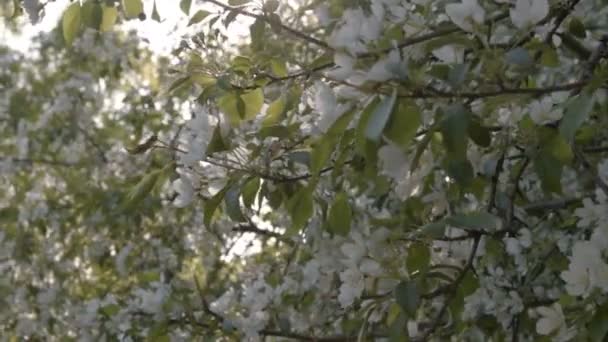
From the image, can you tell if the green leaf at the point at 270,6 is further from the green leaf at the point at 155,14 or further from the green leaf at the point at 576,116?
the green leaf at the point at 576,116

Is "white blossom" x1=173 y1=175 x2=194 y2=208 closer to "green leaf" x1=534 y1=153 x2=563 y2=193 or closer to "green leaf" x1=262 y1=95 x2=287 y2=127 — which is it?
"green leaf" x1=262 y1=95 x2=287 y2=127

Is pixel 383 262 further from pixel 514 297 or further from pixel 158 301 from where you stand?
pixel 158 301

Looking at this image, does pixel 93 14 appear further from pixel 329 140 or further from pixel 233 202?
pixel 329 140

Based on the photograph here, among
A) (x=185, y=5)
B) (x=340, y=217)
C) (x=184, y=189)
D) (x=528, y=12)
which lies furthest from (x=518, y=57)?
(x=185, y=5)

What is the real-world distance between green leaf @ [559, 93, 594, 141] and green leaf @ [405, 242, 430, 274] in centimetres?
41

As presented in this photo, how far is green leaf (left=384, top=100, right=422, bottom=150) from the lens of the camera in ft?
3.70

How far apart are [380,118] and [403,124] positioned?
0.07 metres

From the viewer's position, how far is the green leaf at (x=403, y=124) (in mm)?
1127

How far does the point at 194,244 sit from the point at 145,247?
232 mm

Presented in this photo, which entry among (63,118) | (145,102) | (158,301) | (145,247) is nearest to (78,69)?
(63,118)

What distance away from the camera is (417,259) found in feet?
5.08

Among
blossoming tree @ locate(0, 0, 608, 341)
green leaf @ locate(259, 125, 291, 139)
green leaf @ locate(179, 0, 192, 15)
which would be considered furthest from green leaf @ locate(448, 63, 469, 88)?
green leaf @ locate(179, 0, 192, 15)

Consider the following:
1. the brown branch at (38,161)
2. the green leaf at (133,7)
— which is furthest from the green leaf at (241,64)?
the brown branch at (38,161)

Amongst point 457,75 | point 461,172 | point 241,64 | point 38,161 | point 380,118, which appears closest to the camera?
point 380,118
